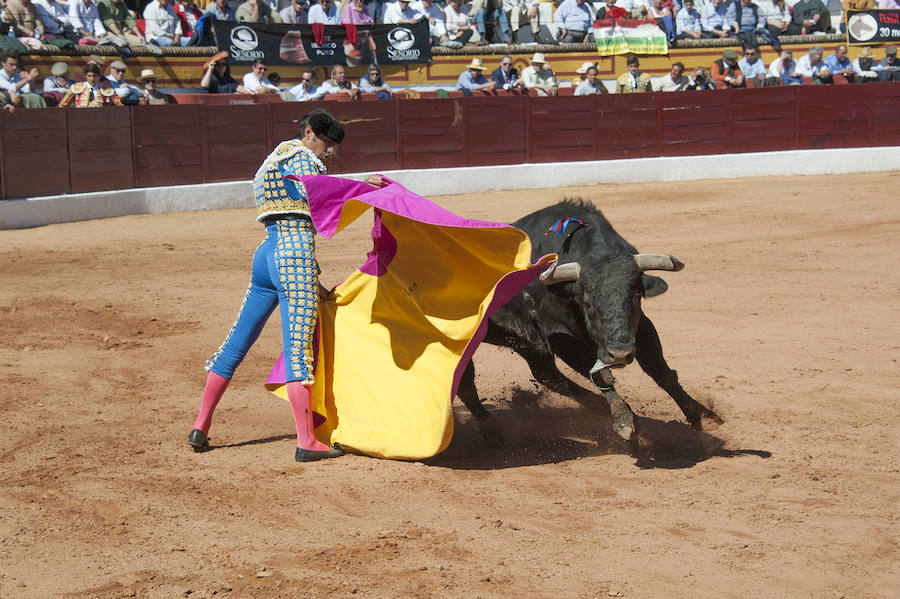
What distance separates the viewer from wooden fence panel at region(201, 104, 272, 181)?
11898 mm

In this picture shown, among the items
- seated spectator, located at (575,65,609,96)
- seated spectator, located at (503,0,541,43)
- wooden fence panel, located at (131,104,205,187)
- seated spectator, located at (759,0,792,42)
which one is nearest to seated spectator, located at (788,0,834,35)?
seated spectator, located at (759,0,792,42)

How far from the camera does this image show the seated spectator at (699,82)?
46.9 feet

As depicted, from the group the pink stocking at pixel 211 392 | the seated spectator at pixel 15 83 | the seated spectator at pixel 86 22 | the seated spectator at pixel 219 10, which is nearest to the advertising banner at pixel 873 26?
the seated spectator at pixel 219 10

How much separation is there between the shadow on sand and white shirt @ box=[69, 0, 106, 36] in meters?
8.95

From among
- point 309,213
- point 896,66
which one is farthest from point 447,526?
point 896,66

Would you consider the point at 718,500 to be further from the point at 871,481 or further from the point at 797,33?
the point at 797,33

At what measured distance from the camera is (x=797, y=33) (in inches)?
644

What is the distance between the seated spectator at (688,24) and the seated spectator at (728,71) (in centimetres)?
125

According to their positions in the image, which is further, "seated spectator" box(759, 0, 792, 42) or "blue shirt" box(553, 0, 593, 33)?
"seated spectator" box(759, 0, 792, 42)

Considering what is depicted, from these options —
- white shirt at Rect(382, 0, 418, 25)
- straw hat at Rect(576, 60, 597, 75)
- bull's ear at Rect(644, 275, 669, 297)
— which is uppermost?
white shirt at Rect(382, 0, 418, 25)

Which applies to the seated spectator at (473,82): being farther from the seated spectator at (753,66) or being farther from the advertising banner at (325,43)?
the seated spectator at (753,66)

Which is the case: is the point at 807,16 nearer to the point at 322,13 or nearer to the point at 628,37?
the point at 628,37

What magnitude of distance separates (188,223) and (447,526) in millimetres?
8020

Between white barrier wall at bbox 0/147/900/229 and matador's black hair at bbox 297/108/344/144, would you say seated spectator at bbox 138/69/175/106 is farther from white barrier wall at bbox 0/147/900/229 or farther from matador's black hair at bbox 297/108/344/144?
matador's black hair at bbox 297/108/344/144
